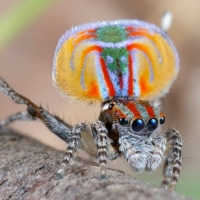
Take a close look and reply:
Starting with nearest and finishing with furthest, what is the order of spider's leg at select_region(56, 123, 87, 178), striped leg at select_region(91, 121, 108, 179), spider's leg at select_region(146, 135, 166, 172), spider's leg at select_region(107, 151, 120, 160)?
spider's leg at select_region(56, 123, 87, 178) → striped leg at select_region(91, 121, 108, 179) → spider's leg at select_region(146, 135, 166, 172) → spider's leg at select_region(107, 151, 120, 160)

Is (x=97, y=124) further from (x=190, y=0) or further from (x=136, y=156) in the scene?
(x=190, y=0)

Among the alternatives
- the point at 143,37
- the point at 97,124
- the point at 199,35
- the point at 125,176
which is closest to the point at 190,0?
the point at 199,35

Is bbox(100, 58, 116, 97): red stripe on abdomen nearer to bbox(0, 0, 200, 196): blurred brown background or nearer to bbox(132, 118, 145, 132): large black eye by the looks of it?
bbox(132, 118, 145, 132): large black eye

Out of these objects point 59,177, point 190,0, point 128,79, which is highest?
point 190,0

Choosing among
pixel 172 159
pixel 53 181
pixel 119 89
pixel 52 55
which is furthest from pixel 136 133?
pixel 52 55

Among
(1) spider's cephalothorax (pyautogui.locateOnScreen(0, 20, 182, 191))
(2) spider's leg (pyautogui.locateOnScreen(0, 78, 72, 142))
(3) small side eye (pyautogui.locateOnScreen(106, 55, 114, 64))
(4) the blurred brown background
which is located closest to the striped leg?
(1) spider's cephalothorax (pyautogui.locateOnScreen(0, 20, 182, 191))
